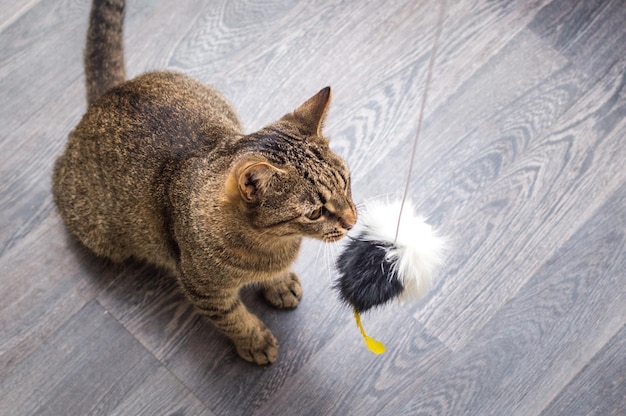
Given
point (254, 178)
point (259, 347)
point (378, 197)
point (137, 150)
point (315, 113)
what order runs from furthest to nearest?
point (378, 197) < point (259, 347) < point (137, 150) < point (315, 113) < point (254, 178)

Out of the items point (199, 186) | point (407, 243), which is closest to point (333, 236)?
point (407, 243)

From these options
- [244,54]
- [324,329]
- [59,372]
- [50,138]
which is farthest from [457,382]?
[50,138]

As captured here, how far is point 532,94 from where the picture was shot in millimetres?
1869

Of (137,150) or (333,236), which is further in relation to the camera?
(137,150)

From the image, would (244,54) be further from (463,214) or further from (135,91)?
(463,214)

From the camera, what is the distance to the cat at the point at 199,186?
4.03 feet

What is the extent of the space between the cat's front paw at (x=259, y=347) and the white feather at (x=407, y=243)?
0.38 m

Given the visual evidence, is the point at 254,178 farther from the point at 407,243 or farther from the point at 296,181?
the point at 407,243

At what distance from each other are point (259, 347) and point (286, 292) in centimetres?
15

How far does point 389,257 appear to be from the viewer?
1.33m

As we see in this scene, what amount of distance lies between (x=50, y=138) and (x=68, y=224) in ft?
0.94

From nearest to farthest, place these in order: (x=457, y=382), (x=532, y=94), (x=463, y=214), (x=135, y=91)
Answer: (x=135, y=91), (x=457, y=382), (x=463, y=214), (x=532, y=94)

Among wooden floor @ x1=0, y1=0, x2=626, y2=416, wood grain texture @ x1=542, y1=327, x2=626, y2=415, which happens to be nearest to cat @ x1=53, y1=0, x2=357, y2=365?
wooden floor @ x1=0, y1=0, x2=626, y2=416

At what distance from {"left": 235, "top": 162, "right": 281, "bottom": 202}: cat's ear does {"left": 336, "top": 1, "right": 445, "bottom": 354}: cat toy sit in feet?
0.93
